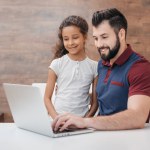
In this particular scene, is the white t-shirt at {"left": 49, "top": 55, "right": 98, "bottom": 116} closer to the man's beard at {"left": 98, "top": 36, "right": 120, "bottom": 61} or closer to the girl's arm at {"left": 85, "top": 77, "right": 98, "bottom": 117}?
the girl's arm at {"left": 85, "top": 77, "right": 98, "bottom": 117}

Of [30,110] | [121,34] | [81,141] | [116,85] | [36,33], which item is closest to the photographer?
[81,141]

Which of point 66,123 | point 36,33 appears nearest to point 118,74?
point 66,123


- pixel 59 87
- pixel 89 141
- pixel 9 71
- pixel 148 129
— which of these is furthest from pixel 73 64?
pixel 9 71

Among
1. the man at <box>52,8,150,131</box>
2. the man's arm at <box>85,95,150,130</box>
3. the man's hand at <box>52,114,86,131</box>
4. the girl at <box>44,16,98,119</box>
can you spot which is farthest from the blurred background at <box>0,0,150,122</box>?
the man's hand at <box>52,114,86,131</box>

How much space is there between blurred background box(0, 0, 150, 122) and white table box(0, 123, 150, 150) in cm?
231

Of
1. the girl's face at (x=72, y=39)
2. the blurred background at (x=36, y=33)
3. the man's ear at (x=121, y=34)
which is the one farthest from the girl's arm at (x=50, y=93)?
the blurred background at (x=36, y=33)

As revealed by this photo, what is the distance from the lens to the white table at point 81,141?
1.16 m

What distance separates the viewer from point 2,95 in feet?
12.3

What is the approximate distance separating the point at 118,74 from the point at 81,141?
0.63m

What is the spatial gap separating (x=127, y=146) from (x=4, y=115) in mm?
2723

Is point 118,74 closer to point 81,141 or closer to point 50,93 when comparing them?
point 50,93

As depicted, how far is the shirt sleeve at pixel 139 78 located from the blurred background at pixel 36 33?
6.43ft

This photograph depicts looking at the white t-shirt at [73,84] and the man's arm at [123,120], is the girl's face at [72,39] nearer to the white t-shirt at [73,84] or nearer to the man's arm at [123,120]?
the white t-shirt at [73,84]

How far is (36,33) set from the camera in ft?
12.1
